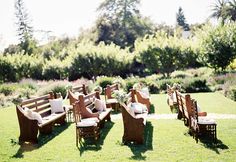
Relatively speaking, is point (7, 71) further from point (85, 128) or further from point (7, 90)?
point (85, 128)

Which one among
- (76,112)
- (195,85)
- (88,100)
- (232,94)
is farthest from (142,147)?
(195,85)

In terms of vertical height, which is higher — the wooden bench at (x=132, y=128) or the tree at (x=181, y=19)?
the tree at (x=181, y=19)

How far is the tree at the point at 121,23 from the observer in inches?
1980

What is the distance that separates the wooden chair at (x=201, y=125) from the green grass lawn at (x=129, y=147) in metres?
0.25

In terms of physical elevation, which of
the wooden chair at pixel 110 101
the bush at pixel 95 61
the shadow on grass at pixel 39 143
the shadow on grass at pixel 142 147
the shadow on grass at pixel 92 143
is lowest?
the shadow on grass at pixel 39 143

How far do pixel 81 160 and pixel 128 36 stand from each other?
147ft

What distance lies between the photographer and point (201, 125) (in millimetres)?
8539

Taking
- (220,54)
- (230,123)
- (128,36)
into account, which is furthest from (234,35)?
(128,36)

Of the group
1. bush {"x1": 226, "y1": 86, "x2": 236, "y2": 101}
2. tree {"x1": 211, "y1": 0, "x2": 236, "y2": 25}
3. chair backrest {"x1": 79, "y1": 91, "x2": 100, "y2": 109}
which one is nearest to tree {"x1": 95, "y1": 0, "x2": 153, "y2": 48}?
tree {"x1": 211, "y1": 0, "x2": 236, "y2": 25}

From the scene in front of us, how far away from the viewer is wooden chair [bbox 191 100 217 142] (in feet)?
27.3

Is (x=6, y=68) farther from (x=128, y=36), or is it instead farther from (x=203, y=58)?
(x=128, y=36)

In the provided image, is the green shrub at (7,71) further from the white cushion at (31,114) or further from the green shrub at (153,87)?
the white cushion at (31,114)

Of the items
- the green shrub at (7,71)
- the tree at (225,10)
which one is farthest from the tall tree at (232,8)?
the green shrub at (7,71)

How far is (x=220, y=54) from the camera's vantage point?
25.3 metres
